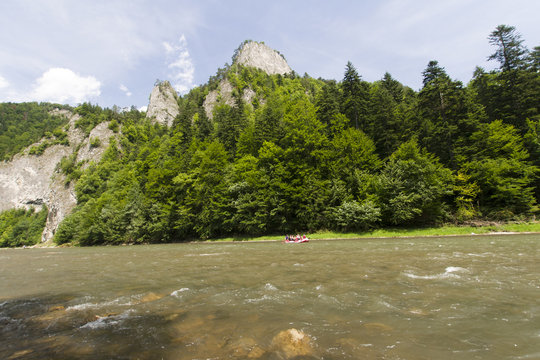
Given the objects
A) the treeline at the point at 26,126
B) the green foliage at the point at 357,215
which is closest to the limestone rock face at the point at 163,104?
the treeline at the point at 26,126

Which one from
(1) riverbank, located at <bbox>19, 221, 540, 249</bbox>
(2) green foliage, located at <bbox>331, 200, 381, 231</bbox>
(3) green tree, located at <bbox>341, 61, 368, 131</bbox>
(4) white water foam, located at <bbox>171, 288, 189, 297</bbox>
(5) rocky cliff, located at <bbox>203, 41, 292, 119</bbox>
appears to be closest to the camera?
(4) white water foam, located at <bbox>171, 288, 189, 297</bbox>

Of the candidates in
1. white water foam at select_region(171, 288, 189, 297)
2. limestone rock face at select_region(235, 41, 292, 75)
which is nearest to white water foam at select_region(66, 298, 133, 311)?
white water foam at select_region(171, 288, 189, 297)

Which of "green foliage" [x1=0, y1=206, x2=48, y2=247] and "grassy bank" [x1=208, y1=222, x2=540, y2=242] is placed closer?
"grassy bank" [x1=208, y1=222, x2=540, y2=242]

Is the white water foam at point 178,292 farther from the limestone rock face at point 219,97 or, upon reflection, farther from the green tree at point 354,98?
the limestone rock face at point 219,97

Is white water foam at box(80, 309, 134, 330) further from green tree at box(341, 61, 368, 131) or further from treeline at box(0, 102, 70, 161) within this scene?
treeline at box(0, 102, 70, 161)

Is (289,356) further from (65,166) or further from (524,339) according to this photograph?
(65,166)

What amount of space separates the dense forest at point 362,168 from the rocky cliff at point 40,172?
220 ft

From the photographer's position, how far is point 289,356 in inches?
180

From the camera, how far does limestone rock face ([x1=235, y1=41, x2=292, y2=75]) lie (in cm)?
12791

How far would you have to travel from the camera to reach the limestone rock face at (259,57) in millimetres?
127906

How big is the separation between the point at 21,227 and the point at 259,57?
406 ft

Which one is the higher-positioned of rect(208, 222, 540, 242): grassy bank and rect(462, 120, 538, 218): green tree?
rect(462, 120, 538, 218): green tree

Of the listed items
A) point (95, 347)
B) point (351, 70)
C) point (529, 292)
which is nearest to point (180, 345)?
point (95, 347)

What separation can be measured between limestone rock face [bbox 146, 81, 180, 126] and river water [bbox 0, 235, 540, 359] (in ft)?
402
